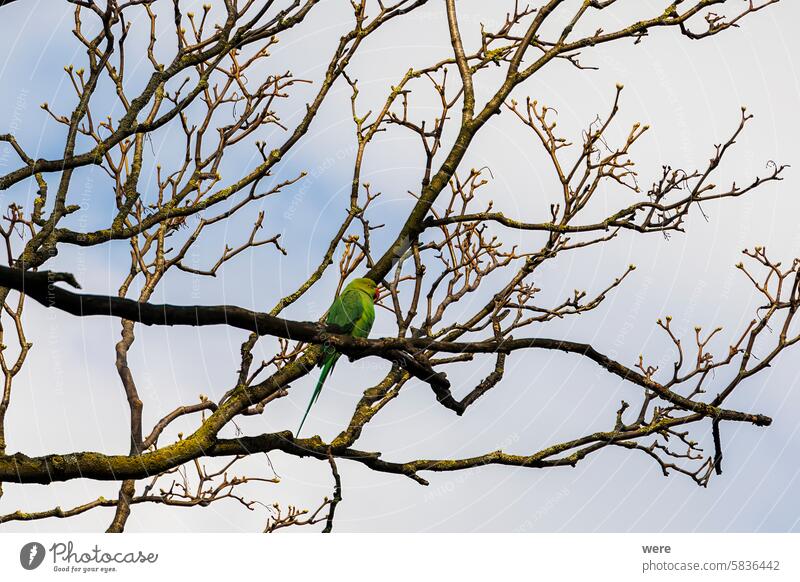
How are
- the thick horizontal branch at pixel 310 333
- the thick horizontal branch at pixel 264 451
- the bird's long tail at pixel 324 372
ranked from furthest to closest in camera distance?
the bird's long tail at pixel 324 372 < the thick horizontal branch at pixel 264 451 < the thick horizontal branch at pixel 310 333

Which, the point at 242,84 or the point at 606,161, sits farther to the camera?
the point at 242,84

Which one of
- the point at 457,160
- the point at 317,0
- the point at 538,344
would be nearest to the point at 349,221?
the point at 457,160

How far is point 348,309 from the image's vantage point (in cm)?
834

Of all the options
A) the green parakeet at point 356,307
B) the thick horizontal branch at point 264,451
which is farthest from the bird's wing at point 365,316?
the thick horizontal branch at point 264,451

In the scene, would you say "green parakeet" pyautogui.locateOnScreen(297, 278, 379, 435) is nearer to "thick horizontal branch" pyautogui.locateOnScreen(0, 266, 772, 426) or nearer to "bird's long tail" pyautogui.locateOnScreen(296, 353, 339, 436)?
"bird's long tail" pyautogui.locateOnScreen(296, 353, 339, 436)

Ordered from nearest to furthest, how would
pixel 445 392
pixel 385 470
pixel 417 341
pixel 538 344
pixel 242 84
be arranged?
pixel 417 341 < pixel 538 344 < pixel 445 392 < pixel 385 470 < pixel 242 84

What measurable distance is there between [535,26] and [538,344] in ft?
9.86

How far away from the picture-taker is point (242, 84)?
26.7ft

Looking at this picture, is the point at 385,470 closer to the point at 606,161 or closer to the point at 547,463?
the point at 547,463

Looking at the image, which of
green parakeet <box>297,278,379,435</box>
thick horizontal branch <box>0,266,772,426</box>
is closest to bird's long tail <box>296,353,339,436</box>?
green parakeet <box>297,278,379,435</box>

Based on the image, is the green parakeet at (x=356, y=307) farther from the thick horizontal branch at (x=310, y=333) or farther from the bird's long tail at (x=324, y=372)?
the thick horizontal branch at (x=310, y=333)

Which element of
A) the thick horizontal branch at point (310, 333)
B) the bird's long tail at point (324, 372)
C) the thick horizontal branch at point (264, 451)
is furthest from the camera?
→ the bird's long tail at point (324, 372)

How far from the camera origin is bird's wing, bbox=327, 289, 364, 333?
27.1 feet

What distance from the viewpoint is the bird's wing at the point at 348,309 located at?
8.27 metres
